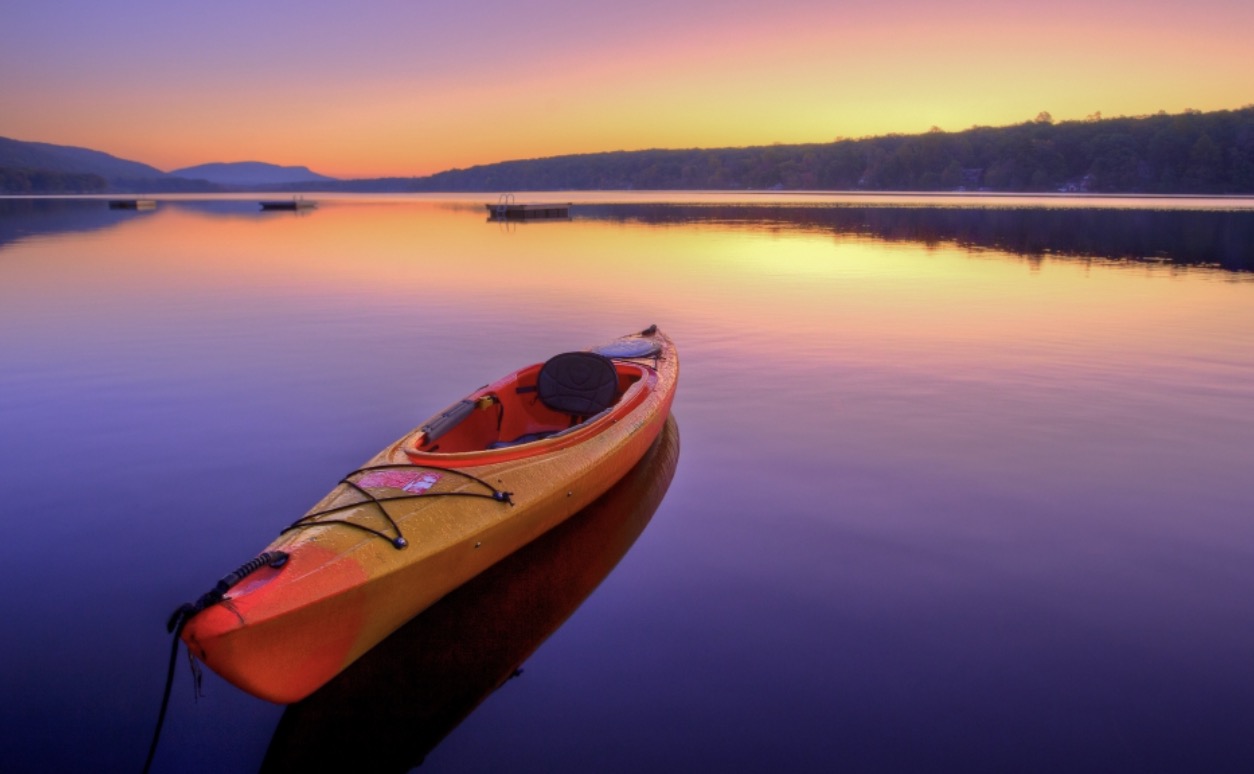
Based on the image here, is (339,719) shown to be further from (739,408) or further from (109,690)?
(739,408)

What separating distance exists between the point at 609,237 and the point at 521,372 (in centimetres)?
3877

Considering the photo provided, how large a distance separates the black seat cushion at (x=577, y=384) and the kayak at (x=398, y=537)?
582 millimetres

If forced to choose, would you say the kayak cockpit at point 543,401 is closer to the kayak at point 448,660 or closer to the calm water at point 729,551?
the calm water at point 729,551

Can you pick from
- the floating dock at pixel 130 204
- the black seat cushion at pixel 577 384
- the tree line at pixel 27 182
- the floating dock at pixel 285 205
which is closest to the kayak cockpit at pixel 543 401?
the black seat cushion at pixel 577 384

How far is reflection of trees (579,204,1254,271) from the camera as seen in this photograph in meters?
36.5

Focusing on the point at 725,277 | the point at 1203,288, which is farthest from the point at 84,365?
the point at 1203,288

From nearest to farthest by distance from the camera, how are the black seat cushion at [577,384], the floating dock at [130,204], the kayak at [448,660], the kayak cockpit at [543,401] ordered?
the kayak at [448,660] → the kayak cockpit at [543,401] → the black seat cushion at [577,384] → the floating dock at [130,204]

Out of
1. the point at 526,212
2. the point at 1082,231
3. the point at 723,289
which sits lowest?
the point at 723,289

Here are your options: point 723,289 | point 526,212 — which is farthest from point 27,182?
point 723,289

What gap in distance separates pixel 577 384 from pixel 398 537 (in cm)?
455

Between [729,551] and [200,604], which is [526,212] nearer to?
[729,551]

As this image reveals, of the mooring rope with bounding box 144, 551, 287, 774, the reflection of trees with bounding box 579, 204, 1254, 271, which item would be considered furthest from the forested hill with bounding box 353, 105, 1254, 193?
the mooring rope with bounding box 144, 551, 287, 774

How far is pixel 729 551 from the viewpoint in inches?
299

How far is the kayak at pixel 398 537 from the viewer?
15.0ft
